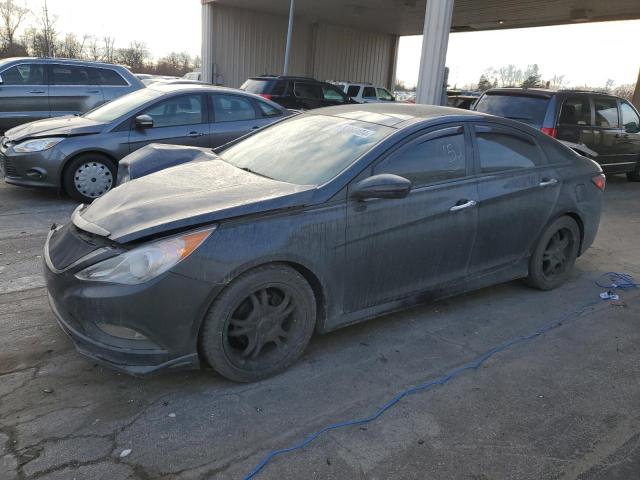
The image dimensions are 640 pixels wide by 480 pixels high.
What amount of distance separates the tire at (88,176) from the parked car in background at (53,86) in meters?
4.35

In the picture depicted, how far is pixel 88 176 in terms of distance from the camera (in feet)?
22.1

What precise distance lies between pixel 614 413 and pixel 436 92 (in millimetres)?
9314

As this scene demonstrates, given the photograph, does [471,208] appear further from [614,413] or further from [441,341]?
[614,413]

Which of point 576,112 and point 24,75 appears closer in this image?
point 576,112

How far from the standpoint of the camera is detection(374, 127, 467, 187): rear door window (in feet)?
11.4

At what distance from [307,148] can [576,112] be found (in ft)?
22.3

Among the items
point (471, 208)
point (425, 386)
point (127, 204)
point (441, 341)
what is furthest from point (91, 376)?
point (471, 208)

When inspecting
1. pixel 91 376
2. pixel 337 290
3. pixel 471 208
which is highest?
pixel 471 208

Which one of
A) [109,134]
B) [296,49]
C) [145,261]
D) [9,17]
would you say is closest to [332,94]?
[109,134]

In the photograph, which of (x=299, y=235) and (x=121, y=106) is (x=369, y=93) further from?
(x=299, y=235)

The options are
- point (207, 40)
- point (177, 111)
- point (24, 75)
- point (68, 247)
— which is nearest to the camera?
point (68, 247)

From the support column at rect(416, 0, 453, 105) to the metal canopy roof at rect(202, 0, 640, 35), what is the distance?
7267 mm

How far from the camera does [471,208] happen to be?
3818 mm

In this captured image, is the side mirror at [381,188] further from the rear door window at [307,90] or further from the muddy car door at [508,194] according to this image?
the rear door window at [307,90]
